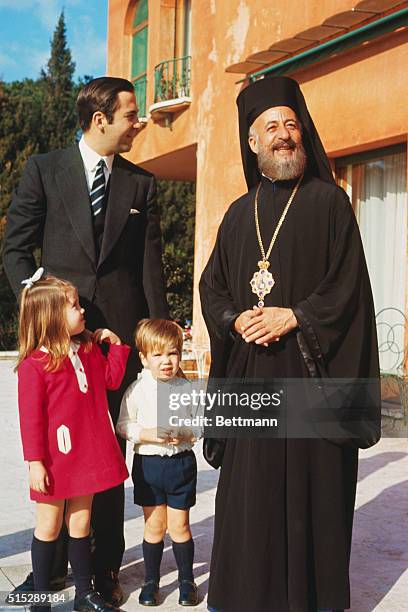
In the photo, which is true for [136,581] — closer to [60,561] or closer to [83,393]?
[60,561]

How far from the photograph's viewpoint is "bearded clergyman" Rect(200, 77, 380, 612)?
3600 mm

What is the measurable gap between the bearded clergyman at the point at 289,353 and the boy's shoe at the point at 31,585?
84 centimetres

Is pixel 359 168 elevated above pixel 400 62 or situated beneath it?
situated beneath

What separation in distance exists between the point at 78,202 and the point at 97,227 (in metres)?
0.15

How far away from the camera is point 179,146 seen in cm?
1491

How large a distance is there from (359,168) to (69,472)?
7625mm

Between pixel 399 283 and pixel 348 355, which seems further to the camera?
pixel 399 283

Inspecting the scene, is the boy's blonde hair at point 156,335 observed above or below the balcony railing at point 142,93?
below

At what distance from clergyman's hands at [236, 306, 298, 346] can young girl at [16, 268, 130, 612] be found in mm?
768

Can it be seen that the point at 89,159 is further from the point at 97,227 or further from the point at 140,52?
the point at 140,52

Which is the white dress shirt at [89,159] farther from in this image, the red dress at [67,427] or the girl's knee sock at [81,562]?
the girl's knee sock at [81,562]

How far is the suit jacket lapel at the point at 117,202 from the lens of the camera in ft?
13.5

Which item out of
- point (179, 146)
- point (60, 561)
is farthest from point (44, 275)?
point (179, 146)

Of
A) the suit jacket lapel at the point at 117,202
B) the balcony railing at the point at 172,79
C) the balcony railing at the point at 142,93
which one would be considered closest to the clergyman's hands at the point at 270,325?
the suit jacket lapel at the point at 117,202
